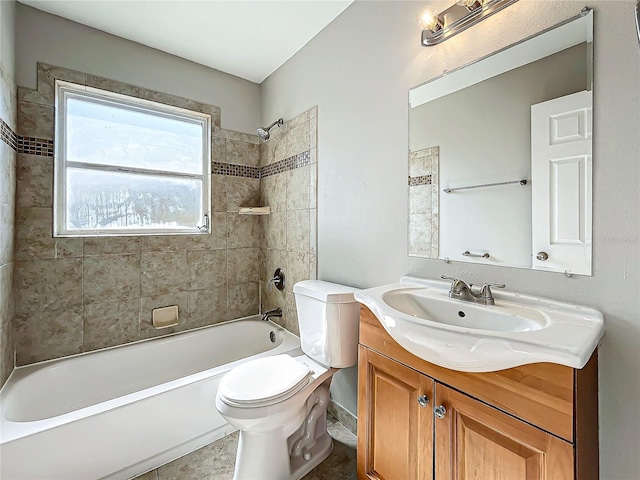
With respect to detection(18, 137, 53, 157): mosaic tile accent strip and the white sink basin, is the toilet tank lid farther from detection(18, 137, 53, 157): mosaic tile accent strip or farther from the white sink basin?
detection(18, 137, 53, 157): mosaic tile accent strip

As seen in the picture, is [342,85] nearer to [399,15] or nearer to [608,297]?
[399,15]

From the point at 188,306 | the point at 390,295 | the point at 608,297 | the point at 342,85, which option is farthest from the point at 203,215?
the point at 608,297

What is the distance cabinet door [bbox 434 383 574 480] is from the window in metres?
2.07

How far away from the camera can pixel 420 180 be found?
55.2 inches

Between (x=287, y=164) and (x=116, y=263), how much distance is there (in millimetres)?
1398

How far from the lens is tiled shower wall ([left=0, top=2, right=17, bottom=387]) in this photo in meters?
1.45

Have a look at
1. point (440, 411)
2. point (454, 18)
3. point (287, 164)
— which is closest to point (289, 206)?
point (287, 164)

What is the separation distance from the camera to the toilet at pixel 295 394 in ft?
4.10

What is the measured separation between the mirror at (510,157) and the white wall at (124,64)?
5.54 feet

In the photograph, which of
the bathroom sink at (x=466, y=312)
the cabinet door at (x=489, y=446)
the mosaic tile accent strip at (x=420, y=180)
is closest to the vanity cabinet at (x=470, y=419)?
the cabinet door at (x=489, y=446)

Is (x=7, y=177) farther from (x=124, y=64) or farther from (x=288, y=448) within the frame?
(x=288, y=448)

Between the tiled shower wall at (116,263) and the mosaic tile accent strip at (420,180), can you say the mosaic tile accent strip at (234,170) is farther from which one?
the mosaic tile accent strip at (420,180)

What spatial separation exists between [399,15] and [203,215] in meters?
1.88

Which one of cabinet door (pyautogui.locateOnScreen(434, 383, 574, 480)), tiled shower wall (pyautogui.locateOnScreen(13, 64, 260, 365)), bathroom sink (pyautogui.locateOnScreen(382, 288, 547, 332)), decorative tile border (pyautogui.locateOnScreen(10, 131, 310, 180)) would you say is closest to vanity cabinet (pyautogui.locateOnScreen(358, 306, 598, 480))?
cabinet door (pyautogui.locateOnScreen(434, 383, 574, 480))
